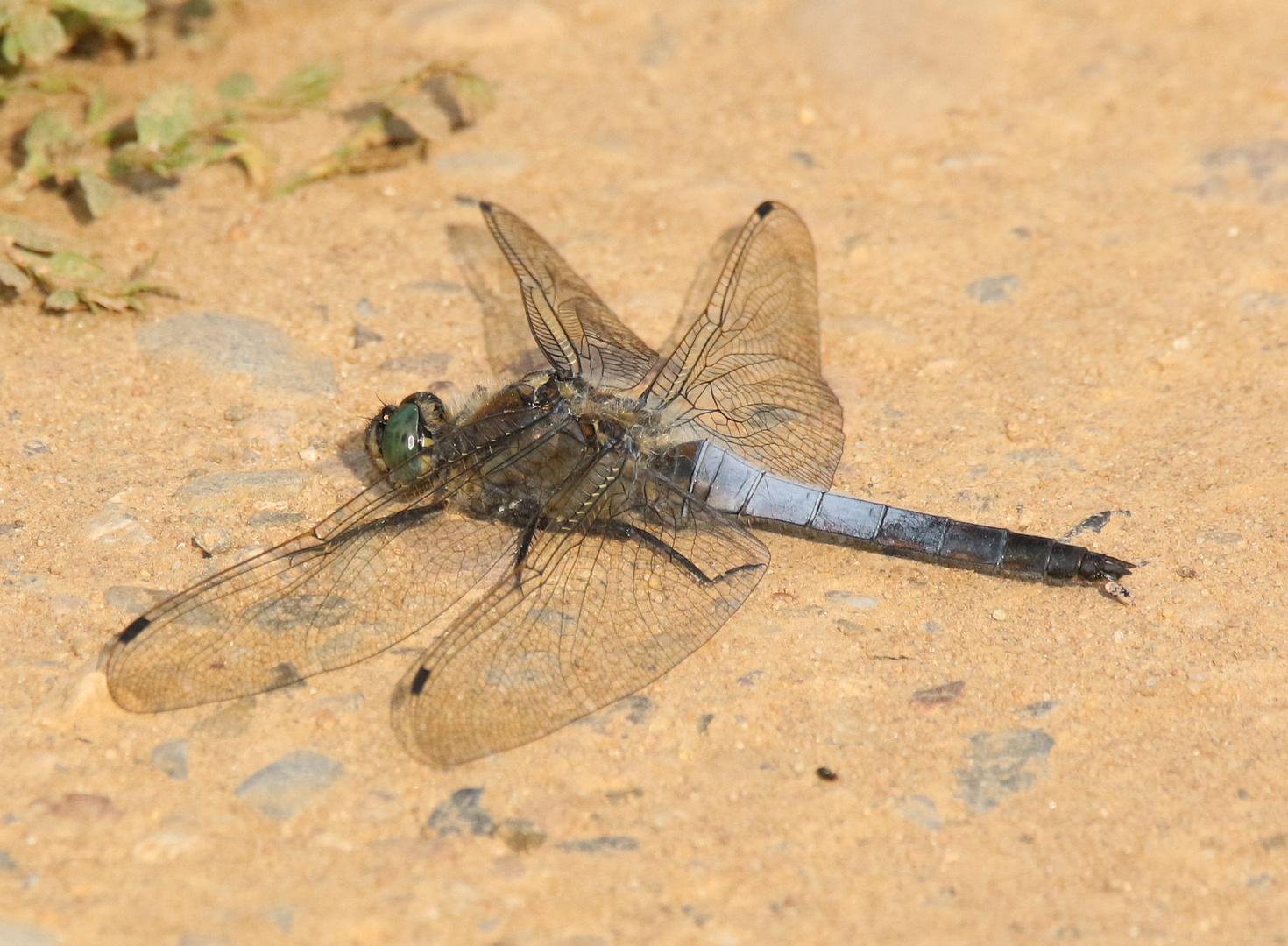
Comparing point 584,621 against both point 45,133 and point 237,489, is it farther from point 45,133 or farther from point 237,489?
point 45,133

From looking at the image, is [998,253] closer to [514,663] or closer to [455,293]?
[455,293]

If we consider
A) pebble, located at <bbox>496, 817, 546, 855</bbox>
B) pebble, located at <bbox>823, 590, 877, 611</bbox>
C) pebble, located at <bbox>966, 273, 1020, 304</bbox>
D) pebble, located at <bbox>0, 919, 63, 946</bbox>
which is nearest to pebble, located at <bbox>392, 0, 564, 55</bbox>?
pebble, located at <bbox>966, 273, 1020, 304</bbox>

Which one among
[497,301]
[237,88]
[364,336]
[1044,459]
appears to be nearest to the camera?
[1044,459]

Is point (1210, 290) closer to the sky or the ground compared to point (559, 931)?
closer to the sky

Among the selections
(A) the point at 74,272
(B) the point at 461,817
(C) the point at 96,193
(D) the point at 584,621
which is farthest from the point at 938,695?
(C) the point at 96,193

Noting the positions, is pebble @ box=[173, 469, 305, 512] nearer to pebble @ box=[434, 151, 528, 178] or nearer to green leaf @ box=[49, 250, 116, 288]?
green leaf @ box=[49, 250, 116, 288]

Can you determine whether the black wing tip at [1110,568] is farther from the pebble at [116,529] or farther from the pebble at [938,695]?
the pebble at [116,529]

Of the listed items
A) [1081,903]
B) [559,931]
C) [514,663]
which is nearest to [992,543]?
[1081,903]
